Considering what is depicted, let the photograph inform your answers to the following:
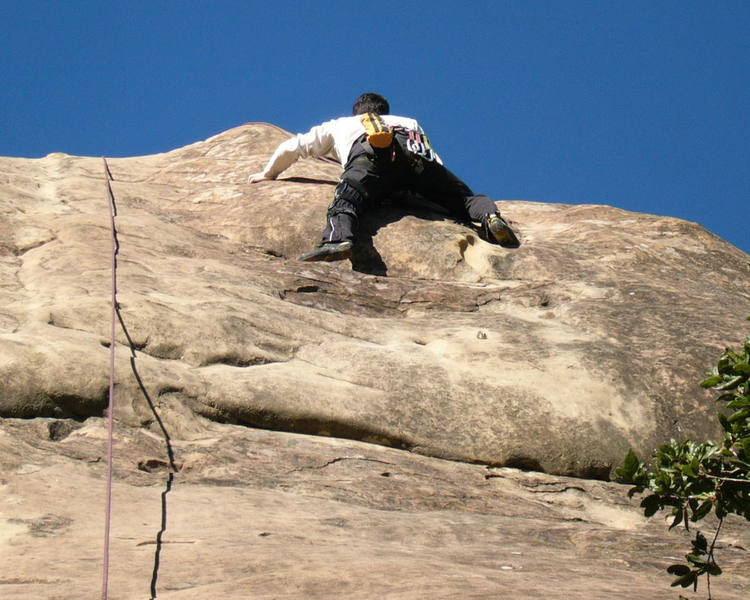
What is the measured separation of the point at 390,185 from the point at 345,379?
342 centimetres

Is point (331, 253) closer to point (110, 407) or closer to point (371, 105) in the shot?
point (371, 105)

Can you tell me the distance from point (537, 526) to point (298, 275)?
309cm

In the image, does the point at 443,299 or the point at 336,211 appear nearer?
the point at 443,299

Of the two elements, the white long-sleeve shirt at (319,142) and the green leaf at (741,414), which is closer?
the green leaf at (741,414)

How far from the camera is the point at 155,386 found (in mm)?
5051

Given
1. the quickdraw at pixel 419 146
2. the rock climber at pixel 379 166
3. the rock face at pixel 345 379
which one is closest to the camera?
the rock face at pixel 345 379

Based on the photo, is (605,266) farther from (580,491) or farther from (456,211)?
(580,491)

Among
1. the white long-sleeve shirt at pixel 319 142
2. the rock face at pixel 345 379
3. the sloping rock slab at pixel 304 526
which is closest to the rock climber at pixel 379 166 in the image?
the white long-sleeve shirt at pixel 319 142

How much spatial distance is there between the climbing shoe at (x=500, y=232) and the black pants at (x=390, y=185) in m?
0.16

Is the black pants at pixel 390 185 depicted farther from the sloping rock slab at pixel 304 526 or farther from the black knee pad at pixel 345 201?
the sloping rock slab at pixel 304 526

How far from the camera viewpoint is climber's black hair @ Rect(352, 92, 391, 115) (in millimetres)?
9438

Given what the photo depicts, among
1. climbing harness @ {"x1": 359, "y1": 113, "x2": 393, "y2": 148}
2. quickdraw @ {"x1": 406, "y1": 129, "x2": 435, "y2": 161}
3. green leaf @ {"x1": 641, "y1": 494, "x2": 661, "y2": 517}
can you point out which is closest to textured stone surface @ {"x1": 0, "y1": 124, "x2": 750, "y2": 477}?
quickdraw @ {"x1": 406, "y1": 129, "x2": 435, "y2": 161}

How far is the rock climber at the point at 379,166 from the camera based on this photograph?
8344 millimetres

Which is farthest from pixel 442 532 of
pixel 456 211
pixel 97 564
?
pixel 456 211
